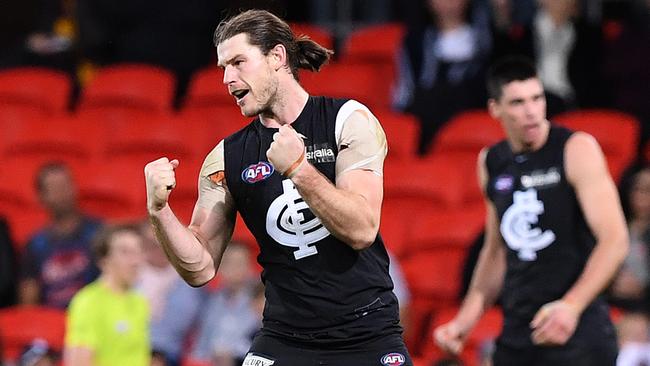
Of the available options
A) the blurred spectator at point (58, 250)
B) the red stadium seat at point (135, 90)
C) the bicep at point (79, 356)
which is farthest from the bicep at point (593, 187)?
the red stadium seat at point (135, 90)

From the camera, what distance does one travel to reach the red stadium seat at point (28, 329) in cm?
840

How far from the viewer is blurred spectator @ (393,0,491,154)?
30.7 feet

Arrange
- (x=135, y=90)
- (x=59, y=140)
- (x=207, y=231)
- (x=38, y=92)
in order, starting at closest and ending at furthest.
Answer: (x=207, y=231) → (x=59, y=140) → (x=135, y=90) → (x=38, y=92)

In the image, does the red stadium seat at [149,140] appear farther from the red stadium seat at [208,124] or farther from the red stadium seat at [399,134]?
the red stadium seat at [399,134]

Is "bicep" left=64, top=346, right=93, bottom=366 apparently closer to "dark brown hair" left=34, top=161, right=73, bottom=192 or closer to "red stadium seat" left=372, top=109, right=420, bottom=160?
"dark brown hair" left=34, top=161, right=73, bottom=192

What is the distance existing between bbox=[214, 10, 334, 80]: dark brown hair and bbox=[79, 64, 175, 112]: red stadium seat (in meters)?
5.56

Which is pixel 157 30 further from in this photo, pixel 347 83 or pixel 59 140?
pixel 347 83

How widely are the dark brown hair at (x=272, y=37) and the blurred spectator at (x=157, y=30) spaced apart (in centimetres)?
593

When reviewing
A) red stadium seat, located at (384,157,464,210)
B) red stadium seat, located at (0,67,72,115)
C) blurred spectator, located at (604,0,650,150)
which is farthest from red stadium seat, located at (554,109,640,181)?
red stadium seat, located at (0,67,72,115)

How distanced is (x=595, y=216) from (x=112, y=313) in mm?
3167

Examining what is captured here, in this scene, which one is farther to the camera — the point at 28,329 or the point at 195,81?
the point at 195,81

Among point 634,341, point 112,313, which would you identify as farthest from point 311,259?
point 112,313

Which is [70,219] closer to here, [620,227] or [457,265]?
[457,265]

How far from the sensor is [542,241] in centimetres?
570
